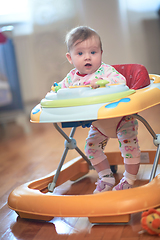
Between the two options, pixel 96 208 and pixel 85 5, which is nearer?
pixel 96 208

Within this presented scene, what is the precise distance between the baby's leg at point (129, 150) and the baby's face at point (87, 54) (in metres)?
0.23

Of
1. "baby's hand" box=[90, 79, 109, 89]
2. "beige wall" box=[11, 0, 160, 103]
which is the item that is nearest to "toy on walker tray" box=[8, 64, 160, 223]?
"baby's hand" box=[90, 79, 109, 89]

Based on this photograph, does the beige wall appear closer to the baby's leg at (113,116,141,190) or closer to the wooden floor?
the wooden floor

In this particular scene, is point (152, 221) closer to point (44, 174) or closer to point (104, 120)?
point (104, 120)

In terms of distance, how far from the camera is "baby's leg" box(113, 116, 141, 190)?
1.06 meters

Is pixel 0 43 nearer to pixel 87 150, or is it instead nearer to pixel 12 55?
pixel 12 55

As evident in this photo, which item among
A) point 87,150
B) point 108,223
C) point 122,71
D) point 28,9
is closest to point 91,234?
point 108,223

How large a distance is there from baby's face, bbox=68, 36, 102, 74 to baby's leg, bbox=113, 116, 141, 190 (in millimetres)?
225

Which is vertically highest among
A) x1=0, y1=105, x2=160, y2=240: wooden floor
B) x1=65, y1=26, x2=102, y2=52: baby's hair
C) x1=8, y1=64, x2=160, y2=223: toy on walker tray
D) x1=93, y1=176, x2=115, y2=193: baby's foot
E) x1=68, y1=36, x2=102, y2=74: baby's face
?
x1=65, y1=26, x2=102, y2=52: baby's hair

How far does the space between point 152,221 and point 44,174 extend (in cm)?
76

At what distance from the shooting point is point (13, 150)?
2.02 meters

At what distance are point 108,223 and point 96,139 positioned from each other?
13.4 inches

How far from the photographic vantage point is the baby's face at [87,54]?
41.2 inches

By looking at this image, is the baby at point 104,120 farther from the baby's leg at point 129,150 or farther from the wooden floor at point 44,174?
the wooden floor at point 44,174
